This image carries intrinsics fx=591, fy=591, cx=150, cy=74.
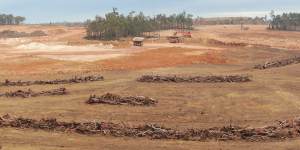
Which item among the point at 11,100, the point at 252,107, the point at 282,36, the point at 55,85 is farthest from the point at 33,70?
the point at 282,36

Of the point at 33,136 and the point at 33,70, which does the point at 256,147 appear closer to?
the point at 33,136

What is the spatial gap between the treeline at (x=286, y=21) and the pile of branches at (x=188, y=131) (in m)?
148

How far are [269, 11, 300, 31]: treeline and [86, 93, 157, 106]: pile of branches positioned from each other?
141 m

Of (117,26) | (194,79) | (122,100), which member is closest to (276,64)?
(194,79)

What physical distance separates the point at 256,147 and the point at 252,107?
12571 millimetres

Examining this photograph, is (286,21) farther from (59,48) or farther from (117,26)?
(59,48)

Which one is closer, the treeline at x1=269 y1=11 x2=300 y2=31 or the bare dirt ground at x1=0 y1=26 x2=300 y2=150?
the bare dirt ground at x1=0 y1=26 x2=300 y2=150

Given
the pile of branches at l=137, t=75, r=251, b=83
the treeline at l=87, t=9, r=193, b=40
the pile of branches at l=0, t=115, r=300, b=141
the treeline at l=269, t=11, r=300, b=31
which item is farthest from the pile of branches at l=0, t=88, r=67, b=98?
the treeline at l=269, t=11, r=300, b=31

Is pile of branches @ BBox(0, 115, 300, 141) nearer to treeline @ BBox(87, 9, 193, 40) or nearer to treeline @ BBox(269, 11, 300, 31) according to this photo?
treeline @ BBox(87, 9, 193, 40)

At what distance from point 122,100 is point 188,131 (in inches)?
446

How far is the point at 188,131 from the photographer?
30016 mm

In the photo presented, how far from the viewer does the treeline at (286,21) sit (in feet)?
576

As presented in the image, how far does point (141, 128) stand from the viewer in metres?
30.7

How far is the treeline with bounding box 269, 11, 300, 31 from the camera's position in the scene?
176 meters
